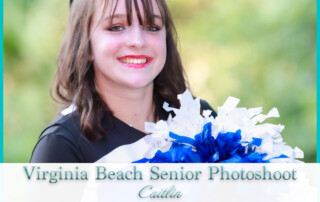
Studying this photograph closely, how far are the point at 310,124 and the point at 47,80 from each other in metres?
1.45

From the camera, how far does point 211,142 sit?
1242 mm

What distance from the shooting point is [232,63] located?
10.8ft

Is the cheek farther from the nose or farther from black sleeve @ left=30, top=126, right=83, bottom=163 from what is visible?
black sleeve @ left=30, top=126, right=83, bottom=163

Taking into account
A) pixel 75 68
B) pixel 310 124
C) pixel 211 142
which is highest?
pixel 75 68

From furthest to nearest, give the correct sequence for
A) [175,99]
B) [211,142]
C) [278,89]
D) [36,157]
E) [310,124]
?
[278,89] < [310,124] < [175,99] < [36,157] < [211,142]

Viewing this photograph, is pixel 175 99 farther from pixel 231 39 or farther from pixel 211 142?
pixel 231 39

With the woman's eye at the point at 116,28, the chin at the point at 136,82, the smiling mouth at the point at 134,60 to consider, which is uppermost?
the woman's eye at the point at 116,28

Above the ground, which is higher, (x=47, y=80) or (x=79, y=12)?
(x=79, y=12)

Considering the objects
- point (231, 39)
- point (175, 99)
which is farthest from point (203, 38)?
point (175, 99)

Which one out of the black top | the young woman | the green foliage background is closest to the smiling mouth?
the young woman

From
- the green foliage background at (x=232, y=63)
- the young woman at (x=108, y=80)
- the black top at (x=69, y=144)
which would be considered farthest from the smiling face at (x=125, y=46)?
the green foliage background at (x=232, y=63)

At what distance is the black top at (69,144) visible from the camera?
1.38 meters

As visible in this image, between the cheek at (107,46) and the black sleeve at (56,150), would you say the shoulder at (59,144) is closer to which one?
the black sleeve at (56,150)

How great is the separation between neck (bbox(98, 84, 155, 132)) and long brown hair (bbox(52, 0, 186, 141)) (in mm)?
22
